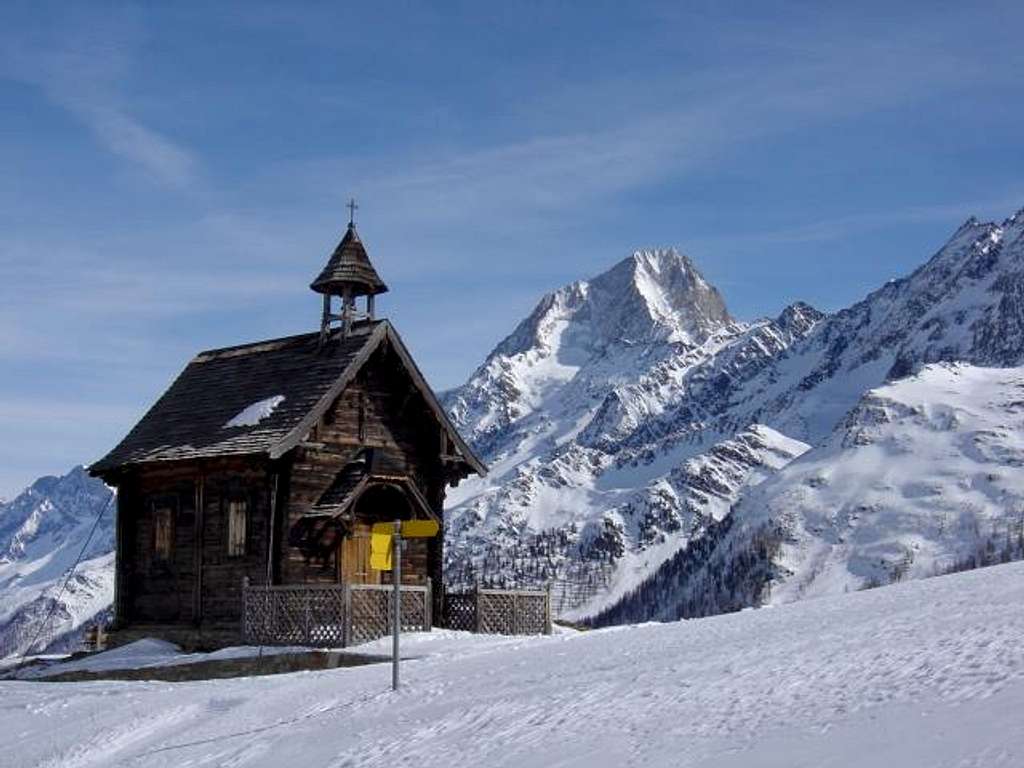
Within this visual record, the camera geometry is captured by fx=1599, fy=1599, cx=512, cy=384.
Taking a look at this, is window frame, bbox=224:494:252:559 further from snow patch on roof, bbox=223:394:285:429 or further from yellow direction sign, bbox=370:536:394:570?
yellow direction sign, bbox=370:536:394:570

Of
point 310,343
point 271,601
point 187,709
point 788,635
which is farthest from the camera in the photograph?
point 310,343

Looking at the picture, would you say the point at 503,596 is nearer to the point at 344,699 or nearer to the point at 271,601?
the point at 271,601

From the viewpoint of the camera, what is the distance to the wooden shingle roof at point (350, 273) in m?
44.3

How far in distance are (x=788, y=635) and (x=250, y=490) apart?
21178mm

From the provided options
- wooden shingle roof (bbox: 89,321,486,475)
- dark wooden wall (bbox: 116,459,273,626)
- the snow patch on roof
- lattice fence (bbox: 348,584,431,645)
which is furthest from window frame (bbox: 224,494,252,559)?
lattice fence (bbox: 348,584,431,645)

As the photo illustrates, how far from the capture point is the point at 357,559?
40.6 metres

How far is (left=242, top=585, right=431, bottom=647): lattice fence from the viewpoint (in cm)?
3519

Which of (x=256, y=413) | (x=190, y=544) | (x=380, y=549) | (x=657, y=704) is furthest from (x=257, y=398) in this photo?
(x=657, y=704)

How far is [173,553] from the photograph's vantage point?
4231cm

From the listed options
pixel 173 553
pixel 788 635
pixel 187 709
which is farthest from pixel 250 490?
pixel 788 635

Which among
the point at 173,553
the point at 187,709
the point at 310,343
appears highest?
the point at 310,343

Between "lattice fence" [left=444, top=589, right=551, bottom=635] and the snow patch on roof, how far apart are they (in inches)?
270

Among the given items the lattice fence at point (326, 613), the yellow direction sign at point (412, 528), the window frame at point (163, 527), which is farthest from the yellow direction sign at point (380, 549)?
the window frame at point (163, 527)

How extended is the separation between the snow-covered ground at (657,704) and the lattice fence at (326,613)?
474 centimetres
